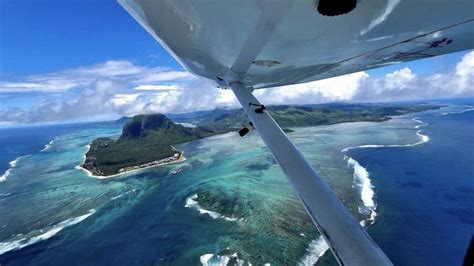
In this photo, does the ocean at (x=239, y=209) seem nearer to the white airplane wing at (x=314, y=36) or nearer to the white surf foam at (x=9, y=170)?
the white surf foam at (x=9, y=170)

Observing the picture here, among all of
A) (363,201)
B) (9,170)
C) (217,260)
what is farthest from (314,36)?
(9,170)

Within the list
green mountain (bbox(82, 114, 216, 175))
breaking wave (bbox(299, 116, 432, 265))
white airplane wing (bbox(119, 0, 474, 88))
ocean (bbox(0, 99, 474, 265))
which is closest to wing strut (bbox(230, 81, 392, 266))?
white airplane wing (bbox(119, 0, 474, 88))

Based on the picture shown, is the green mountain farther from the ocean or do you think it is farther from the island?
the ocean

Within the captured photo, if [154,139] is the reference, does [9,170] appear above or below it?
below

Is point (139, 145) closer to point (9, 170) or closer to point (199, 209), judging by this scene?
point (9, 170)

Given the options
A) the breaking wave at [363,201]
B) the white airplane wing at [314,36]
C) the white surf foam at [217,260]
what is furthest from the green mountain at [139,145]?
the white airplane wing at [314,36]
